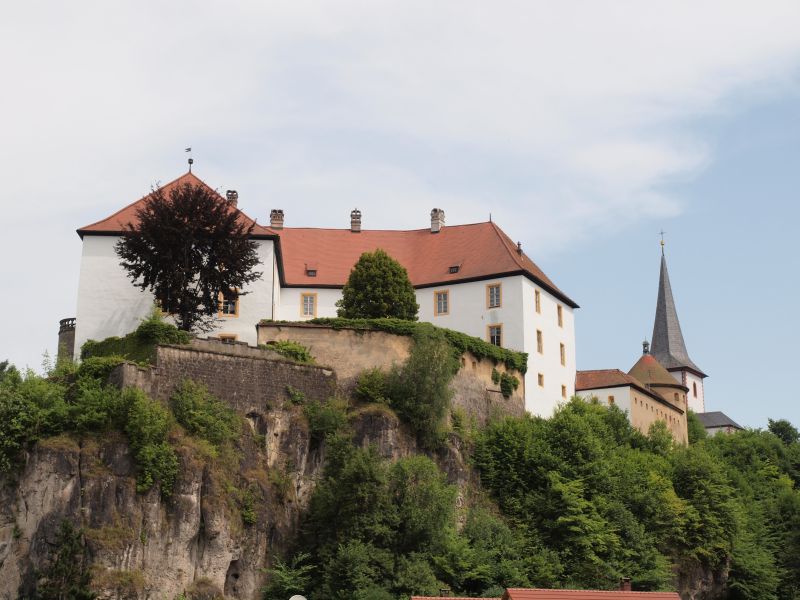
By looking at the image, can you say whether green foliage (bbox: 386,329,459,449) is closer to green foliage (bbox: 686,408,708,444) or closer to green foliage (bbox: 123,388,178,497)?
green foliage (bbox: 123,388,178,497)

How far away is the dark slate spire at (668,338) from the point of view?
119438mm

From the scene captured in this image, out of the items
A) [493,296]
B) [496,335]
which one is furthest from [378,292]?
[493,296]

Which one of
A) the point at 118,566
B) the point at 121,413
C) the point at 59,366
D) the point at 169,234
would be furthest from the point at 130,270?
the point at 118,566

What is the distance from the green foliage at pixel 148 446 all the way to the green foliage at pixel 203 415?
1710 mm

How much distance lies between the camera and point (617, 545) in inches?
2056

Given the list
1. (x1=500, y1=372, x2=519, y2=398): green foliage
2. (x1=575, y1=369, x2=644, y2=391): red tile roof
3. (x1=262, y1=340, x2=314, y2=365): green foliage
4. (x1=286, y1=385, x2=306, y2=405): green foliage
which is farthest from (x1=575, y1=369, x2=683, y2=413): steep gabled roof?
(x1=286, y1=385, x2=306, y2=405): green foliage

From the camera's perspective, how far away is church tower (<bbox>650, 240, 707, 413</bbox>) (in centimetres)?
11881

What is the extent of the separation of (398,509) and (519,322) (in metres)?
19.9

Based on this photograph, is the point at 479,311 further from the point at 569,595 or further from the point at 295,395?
the point at 569,595

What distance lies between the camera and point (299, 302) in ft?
220

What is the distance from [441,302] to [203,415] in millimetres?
22687

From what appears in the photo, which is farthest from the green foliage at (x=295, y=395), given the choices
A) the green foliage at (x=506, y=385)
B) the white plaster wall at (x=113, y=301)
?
the green foliage at (x=506, y=385)

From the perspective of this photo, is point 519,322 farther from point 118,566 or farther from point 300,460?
point 118,566

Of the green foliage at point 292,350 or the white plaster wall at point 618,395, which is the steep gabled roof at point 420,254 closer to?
the white plaster wall at point 618,395
